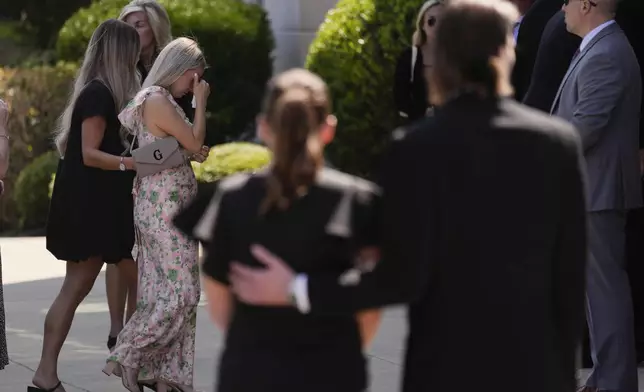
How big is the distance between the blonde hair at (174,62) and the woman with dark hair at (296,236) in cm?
301

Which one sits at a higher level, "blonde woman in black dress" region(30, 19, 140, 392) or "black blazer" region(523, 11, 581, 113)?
"black blazer" region(523, 11, 581, 113)

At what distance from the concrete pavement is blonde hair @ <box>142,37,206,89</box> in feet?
4.93

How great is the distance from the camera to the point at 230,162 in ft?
39.8

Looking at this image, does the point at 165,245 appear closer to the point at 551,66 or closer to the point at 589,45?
the point at 551,66

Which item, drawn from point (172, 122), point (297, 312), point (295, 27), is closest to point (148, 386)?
point (172, 122)

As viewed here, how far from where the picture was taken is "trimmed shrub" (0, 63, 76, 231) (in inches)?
607

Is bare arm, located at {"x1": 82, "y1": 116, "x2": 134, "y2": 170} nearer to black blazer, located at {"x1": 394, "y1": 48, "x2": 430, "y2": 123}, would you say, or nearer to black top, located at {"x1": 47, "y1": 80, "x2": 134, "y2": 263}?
black top, located at {"x1": 47, "y1": 80, "x2": 134, "y2": 263}

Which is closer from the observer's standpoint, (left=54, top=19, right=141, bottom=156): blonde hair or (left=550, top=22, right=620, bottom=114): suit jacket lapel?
(left=550, top=22, right=620, bottom=114): suit jacket lapel

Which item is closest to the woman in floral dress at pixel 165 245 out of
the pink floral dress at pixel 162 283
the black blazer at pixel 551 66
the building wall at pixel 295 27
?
the pink floral dress at pixel 162 283

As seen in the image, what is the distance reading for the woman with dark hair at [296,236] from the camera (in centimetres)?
328

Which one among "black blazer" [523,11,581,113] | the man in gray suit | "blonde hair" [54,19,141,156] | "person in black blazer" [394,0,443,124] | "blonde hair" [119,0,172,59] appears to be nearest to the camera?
the man in gray suit

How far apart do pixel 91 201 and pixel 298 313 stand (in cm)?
345

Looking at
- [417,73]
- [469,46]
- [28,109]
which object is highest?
[469,46]

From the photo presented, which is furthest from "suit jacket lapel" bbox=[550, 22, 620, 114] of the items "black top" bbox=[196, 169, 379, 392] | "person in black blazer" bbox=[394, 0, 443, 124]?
"black top" bbox=[196, 169, 379, 392]
